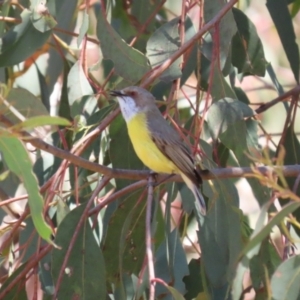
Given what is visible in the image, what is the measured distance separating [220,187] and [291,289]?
0.76m

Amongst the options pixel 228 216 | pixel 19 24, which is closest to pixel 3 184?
pixel 19 24

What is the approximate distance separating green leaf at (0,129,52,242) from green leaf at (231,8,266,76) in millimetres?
1410

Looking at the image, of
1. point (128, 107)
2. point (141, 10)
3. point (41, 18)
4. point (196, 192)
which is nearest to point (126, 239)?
point (196, 192)

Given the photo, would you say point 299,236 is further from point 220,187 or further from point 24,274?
point 24,274

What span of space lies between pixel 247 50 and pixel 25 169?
4.79 feet

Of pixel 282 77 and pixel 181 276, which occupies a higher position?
pixel 282 77

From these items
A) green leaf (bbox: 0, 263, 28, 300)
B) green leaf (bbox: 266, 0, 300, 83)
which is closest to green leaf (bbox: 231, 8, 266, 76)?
green leaf (bbox: 266, 0, 300, 83)

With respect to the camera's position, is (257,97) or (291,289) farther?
(257,97)

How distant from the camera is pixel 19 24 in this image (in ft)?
9.54

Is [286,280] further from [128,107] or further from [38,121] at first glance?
[128,107]

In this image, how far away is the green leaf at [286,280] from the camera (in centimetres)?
179

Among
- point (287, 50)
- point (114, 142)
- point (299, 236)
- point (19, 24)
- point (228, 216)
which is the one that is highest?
point (19, 24)

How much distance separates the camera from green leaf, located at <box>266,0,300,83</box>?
9.80 feet

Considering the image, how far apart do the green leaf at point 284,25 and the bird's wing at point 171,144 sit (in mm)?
657
